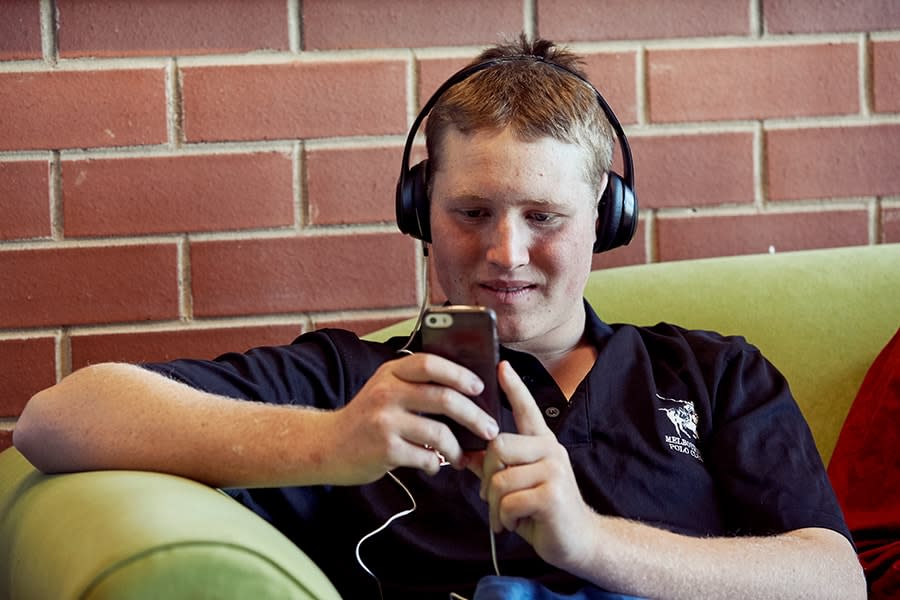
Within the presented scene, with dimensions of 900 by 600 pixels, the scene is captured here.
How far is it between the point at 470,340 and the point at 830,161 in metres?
1.02

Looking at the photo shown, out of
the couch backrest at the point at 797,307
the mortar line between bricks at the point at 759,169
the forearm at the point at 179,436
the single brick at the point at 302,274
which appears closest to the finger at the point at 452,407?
the forearm at the point at 179,436

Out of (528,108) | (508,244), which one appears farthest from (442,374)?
(528,108)

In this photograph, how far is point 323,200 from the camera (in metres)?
1.64

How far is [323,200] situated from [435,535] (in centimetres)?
61

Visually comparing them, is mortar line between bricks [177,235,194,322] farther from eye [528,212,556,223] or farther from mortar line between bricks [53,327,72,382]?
eye [528,212,556,223]

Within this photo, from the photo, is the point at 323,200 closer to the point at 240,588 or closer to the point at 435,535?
the point at 435,535

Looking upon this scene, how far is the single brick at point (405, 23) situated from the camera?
1627 mm

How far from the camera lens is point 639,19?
170 centimetres

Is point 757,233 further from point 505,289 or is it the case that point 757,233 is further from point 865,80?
point 505,289

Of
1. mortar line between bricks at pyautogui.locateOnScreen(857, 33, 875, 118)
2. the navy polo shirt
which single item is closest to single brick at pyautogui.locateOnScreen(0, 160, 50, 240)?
the navy polo shirt

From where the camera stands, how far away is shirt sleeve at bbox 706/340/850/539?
1184 millimetres

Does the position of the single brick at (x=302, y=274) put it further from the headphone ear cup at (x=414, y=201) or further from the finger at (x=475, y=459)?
the finger at (x=475, y=459)

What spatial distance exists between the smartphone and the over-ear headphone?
14.7 inches

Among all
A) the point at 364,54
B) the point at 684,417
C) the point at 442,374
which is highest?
the point at 364,54
